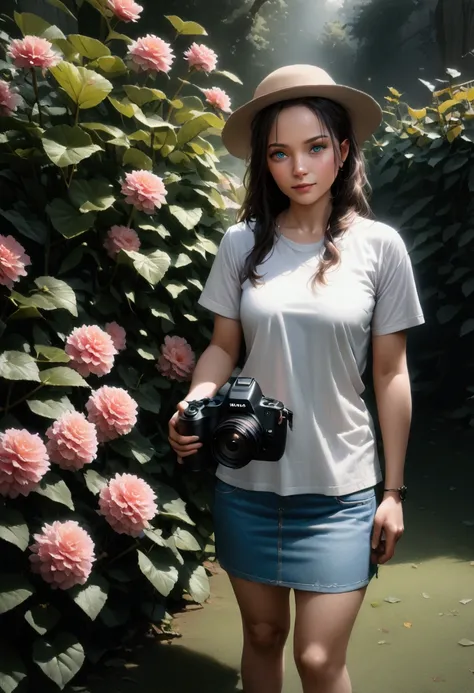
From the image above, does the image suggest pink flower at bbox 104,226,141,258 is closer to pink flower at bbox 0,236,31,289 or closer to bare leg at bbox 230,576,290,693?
pink flower at bbox 0,236,31,289

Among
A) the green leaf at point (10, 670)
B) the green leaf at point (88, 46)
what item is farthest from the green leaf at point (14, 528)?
the green leaf at point (88, 46)

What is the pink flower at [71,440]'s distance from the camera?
1.93 meters

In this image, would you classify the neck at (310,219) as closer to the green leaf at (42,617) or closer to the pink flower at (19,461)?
the pink flower at (19,461)

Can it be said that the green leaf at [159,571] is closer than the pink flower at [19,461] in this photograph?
No

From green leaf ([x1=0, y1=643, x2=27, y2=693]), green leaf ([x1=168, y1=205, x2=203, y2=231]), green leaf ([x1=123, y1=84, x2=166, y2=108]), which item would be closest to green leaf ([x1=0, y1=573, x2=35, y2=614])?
green leaf ([x1=0, y1=643, x2=27, y2=693])

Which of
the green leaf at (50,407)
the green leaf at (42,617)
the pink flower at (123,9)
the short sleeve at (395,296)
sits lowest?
the green leaf at (42,617)

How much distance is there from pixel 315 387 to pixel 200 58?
1248mm

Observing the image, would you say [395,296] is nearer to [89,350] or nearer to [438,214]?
[89,350]

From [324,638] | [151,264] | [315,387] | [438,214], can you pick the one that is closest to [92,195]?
[151,264]

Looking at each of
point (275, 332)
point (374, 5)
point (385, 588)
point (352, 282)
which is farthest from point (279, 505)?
point (374, 5)

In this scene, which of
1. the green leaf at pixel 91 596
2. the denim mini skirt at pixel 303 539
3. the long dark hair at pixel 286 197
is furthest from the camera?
the green leaf at pixel 91 596

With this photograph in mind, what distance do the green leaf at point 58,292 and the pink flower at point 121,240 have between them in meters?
0.20

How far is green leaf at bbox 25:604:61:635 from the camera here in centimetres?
197

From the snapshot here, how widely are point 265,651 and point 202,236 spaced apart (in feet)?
4.01
